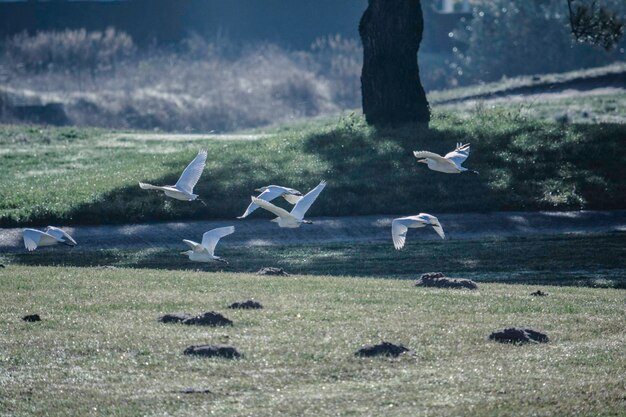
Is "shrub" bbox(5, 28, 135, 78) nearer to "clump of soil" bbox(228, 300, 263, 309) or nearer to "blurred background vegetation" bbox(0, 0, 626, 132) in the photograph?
"blurred background vegetation" bbox(0, 0, 626, 132)

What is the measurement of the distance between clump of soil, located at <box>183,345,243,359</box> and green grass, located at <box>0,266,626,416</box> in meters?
0.10

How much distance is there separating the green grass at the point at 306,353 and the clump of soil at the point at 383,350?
0.10 metres

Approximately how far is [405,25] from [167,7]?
34333 mm

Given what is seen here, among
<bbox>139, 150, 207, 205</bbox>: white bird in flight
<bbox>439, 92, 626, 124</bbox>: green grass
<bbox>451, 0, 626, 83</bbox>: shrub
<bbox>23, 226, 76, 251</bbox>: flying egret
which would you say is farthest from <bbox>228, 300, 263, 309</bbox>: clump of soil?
<bbox>451, 0, 626, 83</bbox>: shrub

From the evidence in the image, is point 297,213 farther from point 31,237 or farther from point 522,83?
point 522,83

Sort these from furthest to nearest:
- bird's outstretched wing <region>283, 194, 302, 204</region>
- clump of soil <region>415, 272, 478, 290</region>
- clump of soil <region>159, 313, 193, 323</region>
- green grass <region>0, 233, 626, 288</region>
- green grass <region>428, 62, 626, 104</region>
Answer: green grass <region>428, 62, 626, 104</region> → green grass <region>0, 233, 626, 288</region> → bird's outstretched wing <region>283, 194, 302, 204</region> → clump of soil <region>415, 272, 478, 290</region> → clump of soil <region>159, 313, 193, 323</region>

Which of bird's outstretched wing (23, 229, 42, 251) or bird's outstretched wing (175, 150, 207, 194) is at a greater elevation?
bird's outstretched wing (175, 150, 207, 194)

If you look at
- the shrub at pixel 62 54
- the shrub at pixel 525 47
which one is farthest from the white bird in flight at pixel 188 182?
the shrub at pixel 525 47

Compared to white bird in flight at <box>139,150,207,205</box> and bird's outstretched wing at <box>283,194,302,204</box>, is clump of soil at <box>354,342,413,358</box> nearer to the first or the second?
white bird in flight at <box>139,150,207,205</box>

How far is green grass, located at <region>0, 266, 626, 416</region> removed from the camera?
763cm

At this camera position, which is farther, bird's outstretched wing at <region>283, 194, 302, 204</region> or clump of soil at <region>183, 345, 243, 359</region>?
bird's outstretched wing at <region>283, 194, 302, 204</region>

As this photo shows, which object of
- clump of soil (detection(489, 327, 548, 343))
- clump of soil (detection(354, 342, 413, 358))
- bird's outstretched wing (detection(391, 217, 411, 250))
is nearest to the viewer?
clump of soil (detection(354, 342, 413, 358))

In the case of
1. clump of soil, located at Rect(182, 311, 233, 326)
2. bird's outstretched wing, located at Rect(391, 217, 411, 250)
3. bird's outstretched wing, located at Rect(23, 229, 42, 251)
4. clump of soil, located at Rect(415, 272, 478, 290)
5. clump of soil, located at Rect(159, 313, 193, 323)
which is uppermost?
bird's outstretched wing, located at Rect(391, 217, 411, 250)

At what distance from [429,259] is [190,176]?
3.08 metres
